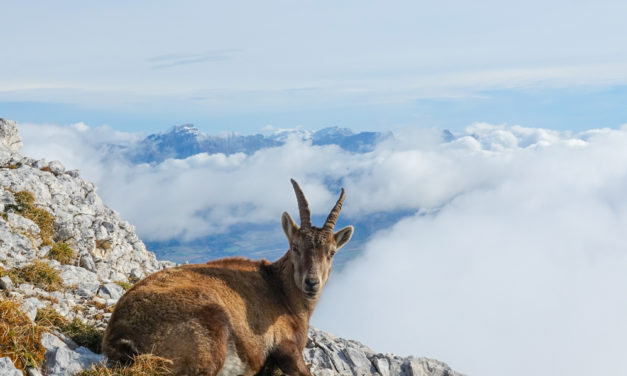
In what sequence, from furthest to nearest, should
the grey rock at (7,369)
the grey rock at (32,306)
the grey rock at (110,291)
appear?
the grey rock at (110,291)
the grey rock at (32,306)
the grey rock at (7,369)

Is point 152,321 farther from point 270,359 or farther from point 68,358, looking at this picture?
point 270,359

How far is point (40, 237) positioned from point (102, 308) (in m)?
8.33

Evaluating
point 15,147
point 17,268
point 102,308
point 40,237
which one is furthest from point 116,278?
point 15,147

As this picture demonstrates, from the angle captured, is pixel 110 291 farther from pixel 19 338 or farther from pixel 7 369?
pixel 7 369

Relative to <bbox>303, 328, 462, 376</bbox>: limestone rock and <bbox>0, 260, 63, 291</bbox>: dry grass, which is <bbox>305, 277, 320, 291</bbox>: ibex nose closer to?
<bbox>303, 328, 462, 376</bbox>: limestone rock

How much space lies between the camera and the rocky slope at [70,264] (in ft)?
44.0

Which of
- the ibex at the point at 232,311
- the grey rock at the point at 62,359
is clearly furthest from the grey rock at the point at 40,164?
the grey rock at the point at 62,359

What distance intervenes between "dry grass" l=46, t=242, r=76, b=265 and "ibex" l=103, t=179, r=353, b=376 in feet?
33.4

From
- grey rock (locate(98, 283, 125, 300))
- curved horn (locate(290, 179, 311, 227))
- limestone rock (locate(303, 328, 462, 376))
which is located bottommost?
limestone rock (locate(303, 328, 462, 376))

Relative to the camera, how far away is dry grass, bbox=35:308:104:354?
12469 millimetres

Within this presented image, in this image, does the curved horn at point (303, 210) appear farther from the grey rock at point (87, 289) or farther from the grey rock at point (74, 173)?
the grey rock at point (74, 173)

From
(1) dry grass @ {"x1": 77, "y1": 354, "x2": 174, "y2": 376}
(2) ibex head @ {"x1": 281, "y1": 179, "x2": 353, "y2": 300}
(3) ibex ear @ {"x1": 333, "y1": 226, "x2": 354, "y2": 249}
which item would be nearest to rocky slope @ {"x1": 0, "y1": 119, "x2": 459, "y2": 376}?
(1) dry grass @ {"x1": 77, "y1": 354, "x2": 174, "y2": 376}

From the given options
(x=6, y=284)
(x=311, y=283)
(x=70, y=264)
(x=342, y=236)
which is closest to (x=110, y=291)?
(x=6, y=284)

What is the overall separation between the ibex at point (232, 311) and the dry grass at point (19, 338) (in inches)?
52.3
